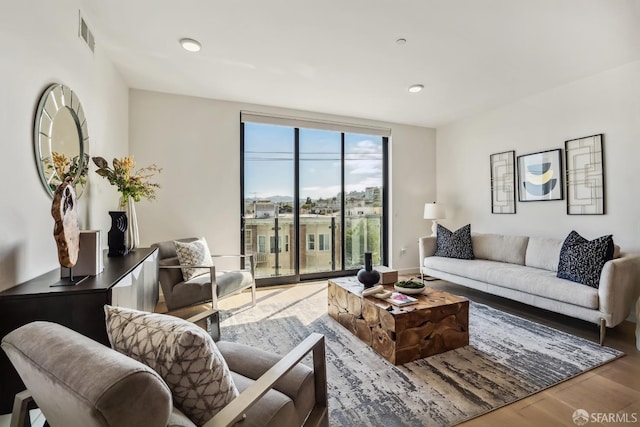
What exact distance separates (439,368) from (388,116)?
3682 mm

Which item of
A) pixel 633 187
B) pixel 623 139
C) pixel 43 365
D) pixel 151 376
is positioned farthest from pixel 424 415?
pixel 623 139

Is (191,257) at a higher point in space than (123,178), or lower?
lower

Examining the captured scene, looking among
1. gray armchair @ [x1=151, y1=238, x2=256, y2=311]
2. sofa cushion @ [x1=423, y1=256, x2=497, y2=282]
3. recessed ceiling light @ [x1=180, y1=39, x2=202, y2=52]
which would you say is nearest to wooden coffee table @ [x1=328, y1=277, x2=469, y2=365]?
sofa cushion @ [x1=423, y1=256, x2=497, y2=282]

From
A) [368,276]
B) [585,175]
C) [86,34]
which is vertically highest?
[86,34]

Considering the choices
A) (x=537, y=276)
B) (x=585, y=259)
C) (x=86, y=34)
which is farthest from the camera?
(x=537, y=276)

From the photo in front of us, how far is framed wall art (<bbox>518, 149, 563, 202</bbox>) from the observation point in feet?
11.7

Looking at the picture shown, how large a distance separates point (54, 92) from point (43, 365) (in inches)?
70.2

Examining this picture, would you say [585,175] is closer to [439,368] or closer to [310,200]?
[439,368]

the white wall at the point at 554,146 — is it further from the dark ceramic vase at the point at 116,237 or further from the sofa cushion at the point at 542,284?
the dark ceramic vase at the point at 116,237

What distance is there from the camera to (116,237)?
95.0 inches

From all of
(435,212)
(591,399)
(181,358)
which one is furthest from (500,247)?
(181,358)

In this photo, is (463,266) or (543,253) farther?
(463,266)

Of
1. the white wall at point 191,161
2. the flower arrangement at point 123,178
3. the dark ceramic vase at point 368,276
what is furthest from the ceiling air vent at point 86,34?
the dark ceramic vase at point 368,276

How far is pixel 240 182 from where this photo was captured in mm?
4105
